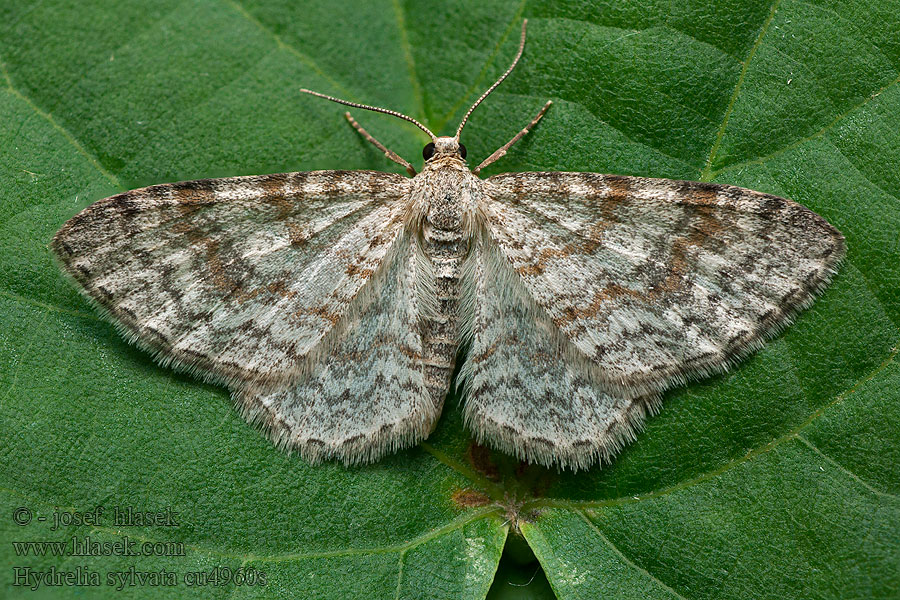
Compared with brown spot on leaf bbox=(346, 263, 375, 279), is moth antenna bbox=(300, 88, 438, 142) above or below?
above

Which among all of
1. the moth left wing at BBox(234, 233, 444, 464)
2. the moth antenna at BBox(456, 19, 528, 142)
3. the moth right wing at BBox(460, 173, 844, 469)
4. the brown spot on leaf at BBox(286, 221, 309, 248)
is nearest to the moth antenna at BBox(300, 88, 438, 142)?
the moth antenna at BBox(456, 19, 528, 142)

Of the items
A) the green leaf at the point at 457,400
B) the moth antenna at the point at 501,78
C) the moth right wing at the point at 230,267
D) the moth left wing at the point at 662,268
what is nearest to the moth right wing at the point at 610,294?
the moth left wing at the point at 662,268

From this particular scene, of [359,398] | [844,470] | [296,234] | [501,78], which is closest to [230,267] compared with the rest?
[296,234]

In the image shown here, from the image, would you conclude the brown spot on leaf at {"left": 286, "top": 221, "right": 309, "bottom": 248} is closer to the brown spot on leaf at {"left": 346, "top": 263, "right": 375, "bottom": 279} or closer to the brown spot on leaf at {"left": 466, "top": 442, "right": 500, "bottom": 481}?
the brown spot on leaf at {"left": 346, "top": 263, "right": 375, "bottom": 279}

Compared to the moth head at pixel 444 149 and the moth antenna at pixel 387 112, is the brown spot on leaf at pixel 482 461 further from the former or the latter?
the moth antenna at pixel 387 112

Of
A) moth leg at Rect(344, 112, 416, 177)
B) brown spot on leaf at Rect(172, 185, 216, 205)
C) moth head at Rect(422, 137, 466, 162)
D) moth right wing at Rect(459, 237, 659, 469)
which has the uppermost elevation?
moth head at Rect(422, 137, 466, 162)

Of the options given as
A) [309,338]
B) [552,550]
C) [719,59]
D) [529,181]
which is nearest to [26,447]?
[309,338]

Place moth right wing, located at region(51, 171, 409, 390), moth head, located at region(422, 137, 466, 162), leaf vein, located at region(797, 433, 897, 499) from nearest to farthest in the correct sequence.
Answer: leaf vein, located at region(797, 433, 897, 499) < moth right wing, located at region(51, 171, 409, 390) < moth head, located at region(422, 137, 466, 162)
